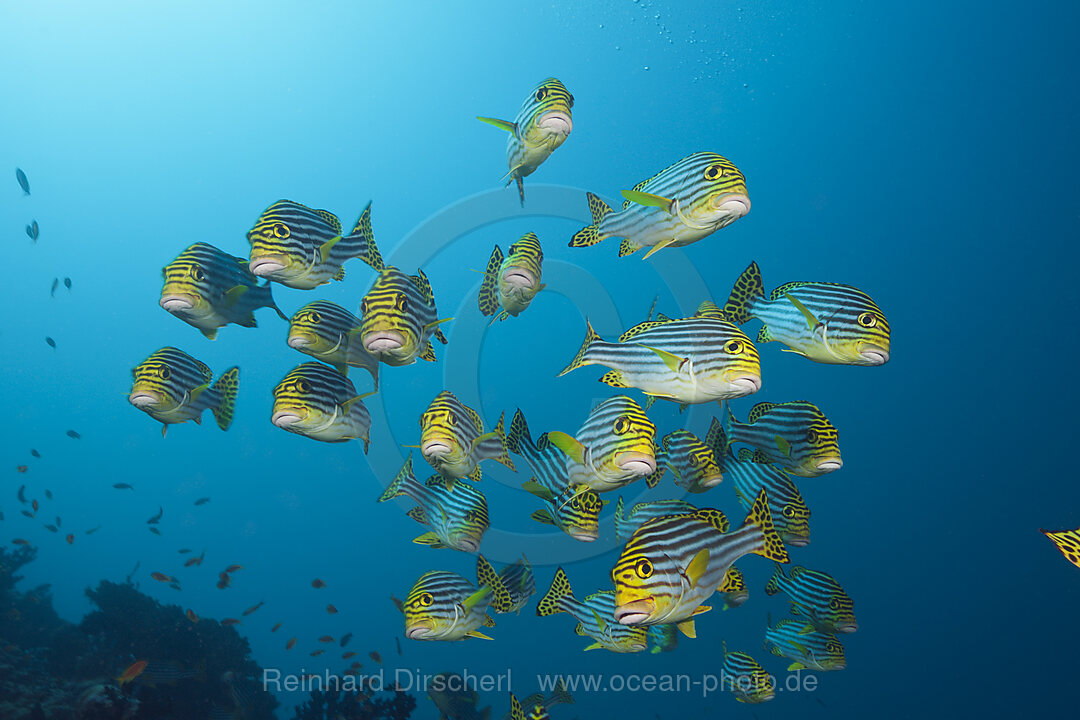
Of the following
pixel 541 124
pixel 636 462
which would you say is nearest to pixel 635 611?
pixel 636 462

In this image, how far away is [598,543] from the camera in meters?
10.9

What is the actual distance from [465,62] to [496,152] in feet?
12.7

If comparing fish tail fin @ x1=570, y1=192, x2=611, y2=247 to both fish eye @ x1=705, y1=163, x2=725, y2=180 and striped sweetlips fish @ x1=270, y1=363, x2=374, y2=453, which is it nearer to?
fish eye @ x1=705, y1=163, x2=725, y2=180

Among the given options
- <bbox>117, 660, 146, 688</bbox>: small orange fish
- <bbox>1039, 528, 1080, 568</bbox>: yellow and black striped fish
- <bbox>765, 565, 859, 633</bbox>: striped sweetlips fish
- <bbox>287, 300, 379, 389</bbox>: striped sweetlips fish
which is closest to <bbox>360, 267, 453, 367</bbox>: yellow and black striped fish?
<bbox>287, 300, 379, 389</bbox>: striped sweetlips fish

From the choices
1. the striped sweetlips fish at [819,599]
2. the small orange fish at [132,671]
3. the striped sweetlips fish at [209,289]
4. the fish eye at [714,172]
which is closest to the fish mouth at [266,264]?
the striped sweetlips fish at [209,289]

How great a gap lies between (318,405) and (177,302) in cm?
118

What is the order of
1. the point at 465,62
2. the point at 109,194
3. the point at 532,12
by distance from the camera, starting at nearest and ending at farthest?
1. the point at 532,12
2. the point at 465,62
3. the point at 109,194

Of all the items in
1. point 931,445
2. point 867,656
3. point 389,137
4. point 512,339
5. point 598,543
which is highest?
point 389,137

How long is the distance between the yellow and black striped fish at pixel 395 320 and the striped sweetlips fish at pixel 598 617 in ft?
6.36

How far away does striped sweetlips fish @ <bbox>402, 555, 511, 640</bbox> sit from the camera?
348cm

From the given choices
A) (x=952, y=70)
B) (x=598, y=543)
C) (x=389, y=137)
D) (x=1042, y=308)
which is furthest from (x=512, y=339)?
(x=1042, y=308)

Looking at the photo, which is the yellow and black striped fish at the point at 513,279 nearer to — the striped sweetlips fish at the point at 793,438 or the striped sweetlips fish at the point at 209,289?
the striped sweetlips fish at the point at 209,289

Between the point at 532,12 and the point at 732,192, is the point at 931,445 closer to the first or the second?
the point at 532,12

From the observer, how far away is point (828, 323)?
9.81 feet
